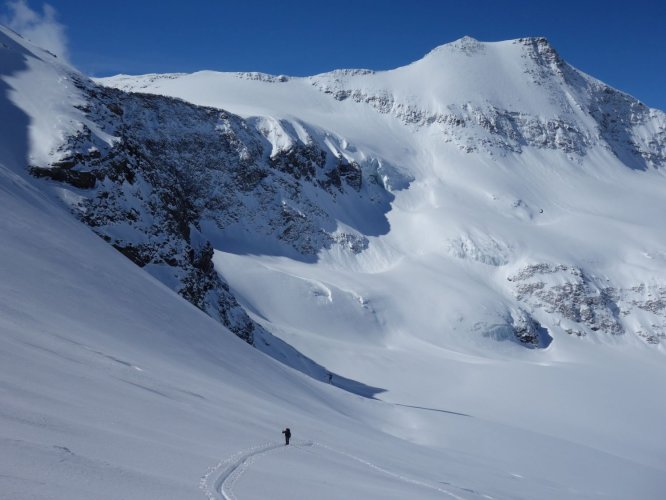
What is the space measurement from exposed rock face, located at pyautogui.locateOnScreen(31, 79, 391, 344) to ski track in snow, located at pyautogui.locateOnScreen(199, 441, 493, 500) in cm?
2735

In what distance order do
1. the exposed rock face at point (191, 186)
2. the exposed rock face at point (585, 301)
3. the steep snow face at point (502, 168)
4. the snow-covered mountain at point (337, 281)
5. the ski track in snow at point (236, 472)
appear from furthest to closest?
1. the steep snow face at point (502, 168)
2. the exposed rock face at point (585, 301)
3. the exposed rock face at point (191, 186)
4. the snow-covered mountain at point (337, 281)
5. the ski track in snow at point (236, 472)

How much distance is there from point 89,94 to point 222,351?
30.6 meters

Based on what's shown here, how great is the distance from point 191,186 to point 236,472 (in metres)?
69.3

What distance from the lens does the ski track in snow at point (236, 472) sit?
28.2 feet

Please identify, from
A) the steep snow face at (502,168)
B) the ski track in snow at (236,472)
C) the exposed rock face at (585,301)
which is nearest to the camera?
the ski track in snow at (236,472)

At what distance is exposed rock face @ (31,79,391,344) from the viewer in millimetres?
40344

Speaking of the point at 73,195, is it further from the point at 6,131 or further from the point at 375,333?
the point at 375,333

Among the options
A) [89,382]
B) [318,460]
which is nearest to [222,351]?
[318,460]

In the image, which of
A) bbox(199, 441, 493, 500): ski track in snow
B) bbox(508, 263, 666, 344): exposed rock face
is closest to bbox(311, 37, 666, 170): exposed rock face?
bbox(508, 263, 666, 344): exposed rock face

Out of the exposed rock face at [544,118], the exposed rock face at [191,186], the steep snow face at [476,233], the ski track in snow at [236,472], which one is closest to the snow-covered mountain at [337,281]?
the ski track in snow at [236,472]

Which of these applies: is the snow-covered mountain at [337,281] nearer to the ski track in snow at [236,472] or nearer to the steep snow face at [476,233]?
the ski track in snow at [236,472]

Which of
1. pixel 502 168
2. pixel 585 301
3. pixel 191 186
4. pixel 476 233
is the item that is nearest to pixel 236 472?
pixel 191 186

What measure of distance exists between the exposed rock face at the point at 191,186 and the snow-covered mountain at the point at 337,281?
276 millimetres

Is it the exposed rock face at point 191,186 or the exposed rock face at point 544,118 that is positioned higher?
the exposed rock face at point 544,118
